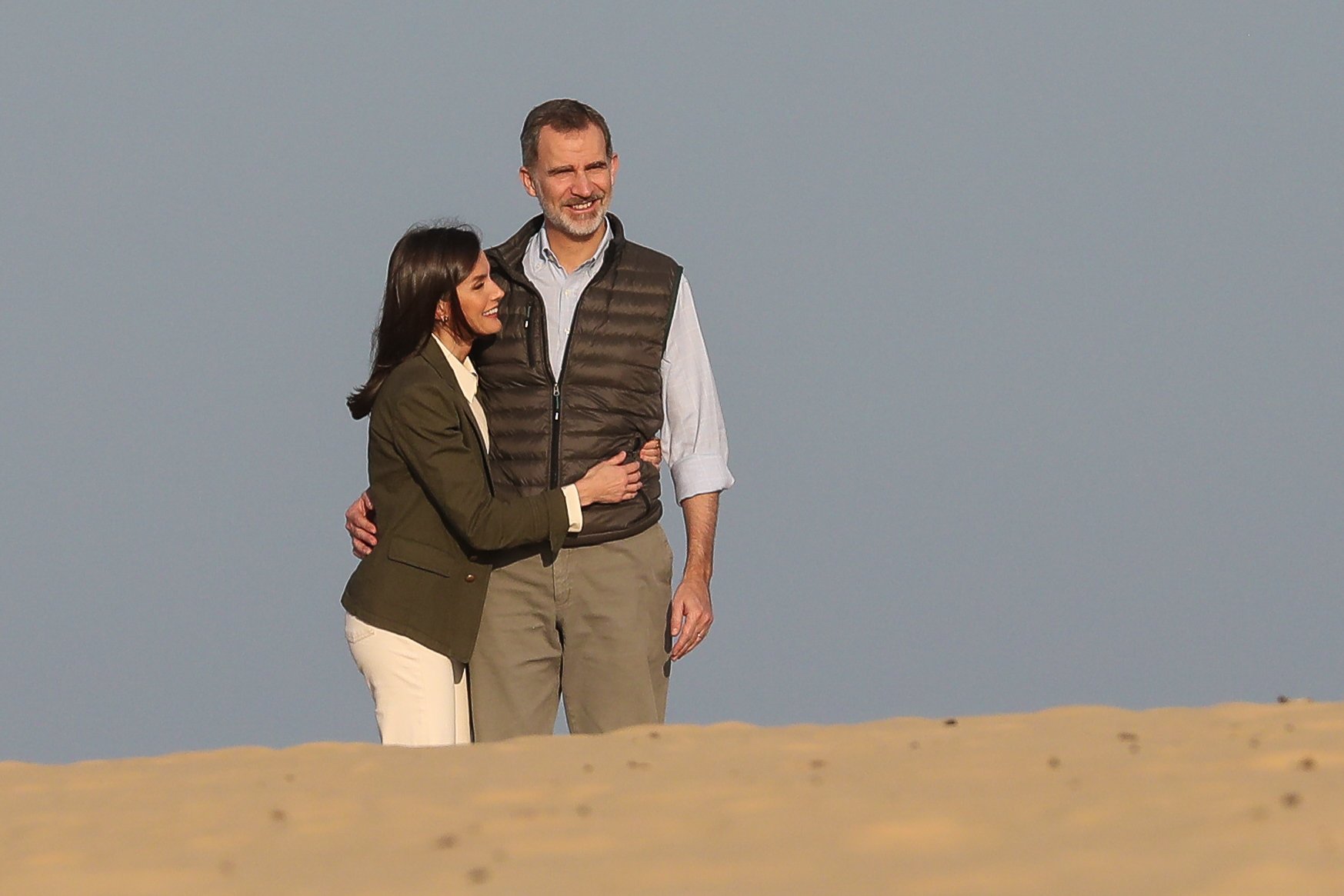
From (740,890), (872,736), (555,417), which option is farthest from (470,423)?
(740,890)

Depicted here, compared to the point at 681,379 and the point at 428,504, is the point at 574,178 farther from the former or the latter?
the point at 428,504

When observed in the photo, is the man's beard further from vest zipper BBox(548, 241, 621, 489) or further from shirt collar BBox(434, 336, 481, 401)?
shirt collar BBox(434, 336, 481, 401)

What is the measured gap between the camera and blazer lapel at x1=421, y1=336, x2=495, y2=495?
20.5 feet

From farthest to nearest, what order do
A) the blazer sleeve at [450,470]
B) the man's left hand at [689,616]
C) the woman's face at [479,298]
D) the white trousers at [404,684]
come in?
the man's left hand at [689,616] → the woman's face at [479,298] → the white trousers at [404,684] → the blazer sleeve at [450,470]

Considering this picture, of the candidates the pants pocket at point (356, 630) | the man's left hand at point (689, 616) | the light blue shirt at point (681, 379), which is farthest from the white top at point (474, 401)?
the pants pocket at point (356, 630)

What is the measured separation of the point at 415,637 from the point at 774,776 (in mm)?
1824

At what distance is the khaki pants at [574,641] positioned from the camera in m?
6.56

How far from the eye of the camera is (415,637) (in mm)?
6211

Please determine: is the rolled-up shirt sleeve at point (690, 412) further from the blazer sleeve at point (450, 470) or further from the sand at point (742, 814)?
the sand at point (742, 814)

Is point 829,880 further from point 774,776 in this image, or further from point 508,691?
point 508,691

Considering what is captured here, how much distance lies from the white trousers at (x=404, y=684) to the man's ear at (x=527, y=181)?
172 cm

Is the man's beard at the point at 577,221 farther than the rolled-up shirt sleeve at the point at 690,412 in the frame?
No

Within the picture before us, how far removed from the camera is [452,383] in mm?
6273

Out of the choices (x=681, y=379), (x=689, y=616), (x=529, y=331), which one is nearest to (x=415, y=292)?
(x=529, y=331)
